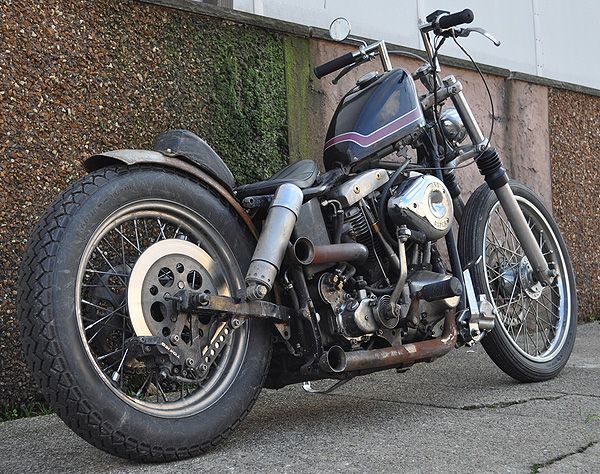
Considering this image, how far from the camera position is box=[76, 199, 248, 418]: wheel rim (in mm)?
2416

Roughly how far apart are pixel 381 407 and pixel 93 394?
1.31 metres

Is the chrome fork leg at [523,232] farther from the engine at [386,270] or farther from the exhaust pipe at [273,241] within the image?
the exhaust pipe at [273,241]

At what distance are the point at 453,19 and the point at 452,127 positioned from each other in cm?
44

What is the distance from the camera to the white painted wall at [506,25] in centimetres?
486

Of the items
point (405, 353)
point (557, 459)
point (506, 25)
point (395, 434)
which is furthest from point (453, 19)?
point (506, 25)

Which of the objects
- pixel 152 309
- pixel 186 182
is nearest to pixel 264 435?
pixel 152 309

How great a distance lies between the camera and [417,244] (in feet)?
10.6

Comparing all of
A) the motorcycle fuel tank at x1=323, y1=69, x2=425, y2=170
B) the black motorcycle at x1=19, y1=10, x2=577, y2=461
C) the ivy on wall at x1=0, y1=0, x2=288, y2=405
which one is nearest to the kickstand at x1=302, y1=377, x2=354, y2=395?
the black motorcycle at x1=19, y1=10, x2=577, y2=461

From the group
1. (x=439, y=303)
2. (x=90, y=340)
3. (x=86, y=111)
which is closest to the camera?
(x=90, y=340)

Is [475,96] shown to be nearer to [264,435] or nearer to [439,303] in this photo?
[439,303]

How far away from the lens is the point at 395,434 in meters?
2.75

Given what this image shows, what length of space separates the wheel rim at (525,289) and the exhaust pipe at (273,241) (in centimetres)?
120

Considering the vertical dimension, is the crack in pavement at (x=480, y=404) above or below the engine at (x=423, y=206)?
below

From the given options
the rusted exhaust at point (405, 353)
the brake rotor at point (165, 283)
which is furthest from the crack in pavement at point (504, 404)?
the brake rotor at point (165, 283)
